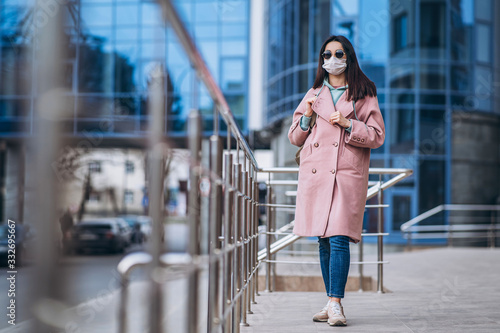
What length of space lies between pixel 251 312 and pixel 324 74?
1.57m

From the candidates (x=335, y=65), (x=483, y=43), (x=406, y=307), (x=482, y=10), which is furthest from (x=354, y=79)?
(x=482, y=10)

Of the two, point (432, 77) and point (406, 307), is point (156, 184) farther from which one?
point (432, 77)

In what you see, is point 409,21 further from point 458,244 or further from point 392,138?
point 458,244

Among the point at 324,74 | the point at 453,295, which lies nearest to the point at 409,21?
the point at 453,295

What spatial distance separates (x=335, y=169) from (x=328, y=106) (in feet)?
1.21

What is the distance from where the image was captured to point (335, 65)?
3.46 meters

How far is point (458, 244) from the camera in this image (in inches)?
643

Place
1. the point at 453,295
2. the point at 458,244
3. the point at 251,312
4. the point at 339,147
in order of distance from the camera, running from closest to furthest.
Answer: the point at 339,147 < the point at 251,312 < the point at 453,295 < the point at 458,244

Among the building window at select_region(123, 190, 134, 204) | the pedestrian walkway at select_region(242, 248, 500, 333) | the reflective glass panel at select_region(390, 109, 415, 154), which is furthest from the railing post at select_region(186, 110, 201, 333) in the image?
the reflective glass panel at select_region(390, 109, 415, 154)

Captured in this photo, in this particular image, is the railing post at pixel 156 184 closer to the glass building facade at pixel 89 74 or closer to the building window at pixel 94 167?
the glass building facade at pixel 89 74

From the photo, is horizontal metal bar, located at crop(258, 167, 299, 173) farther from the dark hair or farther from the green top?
the dark hair

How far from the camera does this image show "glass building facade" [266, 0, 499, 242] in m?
17.0

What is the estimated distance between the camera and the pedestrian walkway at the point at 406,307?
11.0 feet

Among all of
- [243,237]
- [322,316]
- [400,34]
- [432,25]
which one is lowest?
[322,316]
